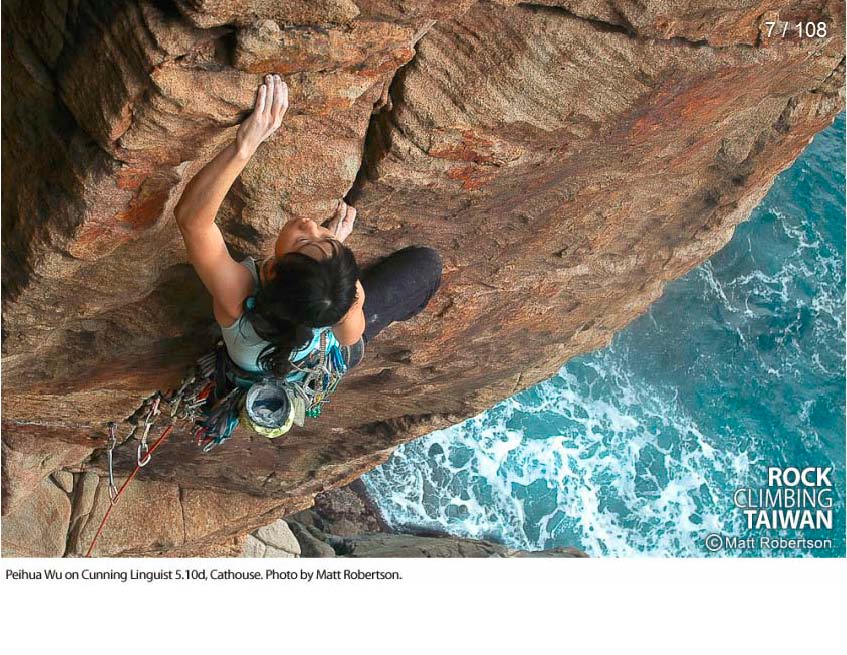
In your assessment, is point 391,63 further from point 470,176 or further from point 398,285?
point 398,285

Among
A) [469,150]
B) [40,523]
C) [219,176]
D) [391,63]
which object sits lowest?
[40,523]

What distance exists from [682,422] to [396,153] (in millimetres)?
11360

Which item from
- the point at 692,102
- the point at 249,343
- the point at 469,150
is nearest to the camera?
the point at 249,343

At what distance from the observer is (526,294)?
5.11 m

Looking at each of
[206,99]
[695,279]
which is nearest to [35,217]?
[206,99]

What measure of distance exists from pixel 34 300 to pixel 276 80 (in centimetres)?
148

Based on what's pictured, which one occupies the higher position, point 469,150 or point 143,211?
point 469,150

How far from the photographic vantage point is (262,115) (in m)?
2.90

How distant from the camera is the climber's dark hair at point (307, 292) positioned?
2.91 meters

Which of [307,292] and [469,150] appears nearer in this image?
[307,292]

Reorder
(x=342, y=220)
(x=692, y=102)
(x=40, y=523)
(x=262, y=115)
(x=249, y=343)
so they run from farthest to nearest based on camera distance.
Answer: (x=40, y=523), (x=692, y=102), (x=342, y=220), (x=249, y=343), (x=262, y=115)

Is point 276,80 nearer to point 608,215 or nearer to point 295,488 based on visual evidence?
point 608,215

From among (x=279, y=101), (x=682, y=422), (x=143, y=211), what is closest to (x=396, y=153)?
(x=279, y=101)
